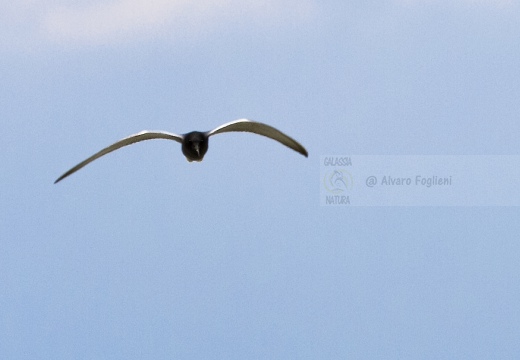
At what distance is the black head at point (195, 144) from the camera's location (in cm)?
2338

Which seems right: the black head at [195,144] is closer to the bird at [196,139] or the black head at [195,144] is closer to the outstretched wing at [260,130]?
the bird at [196,139]

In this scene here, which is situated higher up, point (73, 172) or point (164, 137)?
point (164, 137)

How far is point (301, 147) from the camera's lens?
916 inches

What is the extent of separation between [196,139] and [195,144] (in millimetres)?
164

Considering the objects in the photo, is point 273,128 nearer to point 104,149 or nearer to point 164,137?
point 164,137

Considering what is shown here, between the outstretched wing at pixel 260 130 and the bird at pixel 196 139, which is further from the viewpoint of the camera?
the bird at pixel 196 139

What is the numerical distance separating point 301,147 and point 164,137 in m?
4.51

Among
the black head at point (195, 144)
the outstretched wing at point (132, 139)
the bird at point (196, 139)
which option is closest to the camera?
the bird at point (196, 139)

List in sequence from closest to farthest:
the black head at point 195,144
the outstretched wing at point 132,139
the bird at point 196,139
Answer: the bird at point 196,139, the outstretched wing at point 132,139, the black head at point 195,144

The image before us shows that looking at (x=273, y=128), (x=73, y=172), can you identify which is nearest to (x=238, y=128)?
(x=273, y=128)

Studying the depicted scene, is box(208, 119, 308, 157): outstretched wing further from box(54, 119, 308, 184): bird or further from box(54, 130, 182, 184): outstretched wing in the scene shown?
box(54, 130, 182, 184): outstretched wing

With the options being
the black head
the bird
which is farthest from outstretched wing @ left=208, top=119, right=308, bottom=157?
the black head

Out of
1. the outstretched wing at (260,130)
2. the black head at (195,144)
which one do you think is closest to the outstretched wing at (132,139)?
the black head at (195,144)

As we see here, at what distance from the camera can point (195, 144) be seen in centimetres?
2344
